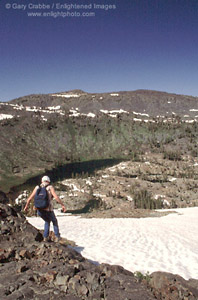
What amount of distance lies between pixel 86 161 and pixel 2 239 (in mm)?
65211

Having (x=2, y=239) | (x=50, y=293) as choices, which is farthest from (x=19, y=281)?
(x=2, y=239)

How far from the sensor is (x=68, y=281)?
4.18 metres

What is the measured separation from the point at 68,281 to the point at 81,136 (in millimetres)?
83458

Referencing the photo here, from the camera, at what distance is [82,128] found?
3568 inches

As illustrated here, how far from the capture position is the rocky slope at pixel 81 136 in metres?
65.7

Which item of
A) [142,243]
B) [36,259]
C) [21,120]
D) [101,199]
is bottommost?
[101,199]

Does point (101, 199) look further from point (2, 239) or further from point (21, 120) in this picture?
point (21, 120)

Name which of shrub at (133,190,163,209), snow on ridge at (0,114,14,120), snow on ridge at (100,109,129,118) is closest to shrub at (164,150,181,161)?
shrub at (133,190,163,209)

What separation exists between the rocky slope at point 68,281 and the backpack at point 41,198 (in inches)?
61.9

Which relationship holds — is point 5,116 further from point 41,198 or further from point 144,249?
point 41,198

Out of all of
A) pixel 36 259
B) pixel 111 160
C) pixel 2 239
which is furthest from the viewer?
pixel 111 160

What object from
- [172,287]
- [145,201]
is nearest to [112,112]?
[145,201]

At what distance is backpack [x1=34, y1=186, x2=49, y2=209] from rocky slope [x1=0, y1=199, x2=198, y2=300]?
1571 millimetres

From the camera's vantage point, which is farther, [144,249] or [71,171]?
[71,171]
